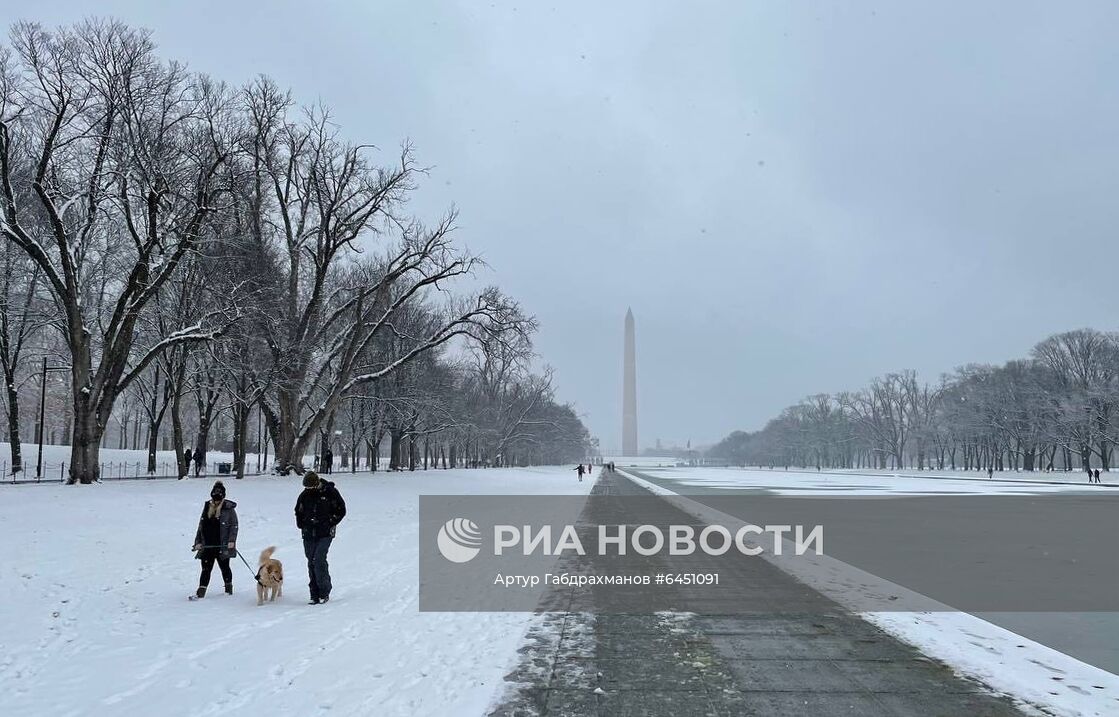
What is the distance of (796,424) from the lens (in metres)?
165

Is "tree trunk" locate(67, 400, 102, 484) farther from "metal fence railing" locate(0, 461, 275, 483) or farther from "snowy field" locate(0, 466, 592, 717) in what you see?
"snowy field" locate(0, 466, 592, 717)

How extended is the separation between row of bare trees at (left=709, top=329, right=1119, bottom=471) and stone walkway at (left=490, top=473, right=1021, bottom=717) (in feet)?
274

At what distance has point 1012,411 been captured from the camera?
8919 cm

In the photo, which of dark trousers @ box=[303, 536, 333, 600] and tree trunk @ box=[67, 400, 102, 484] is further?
tree trunk @ box=[67, 400, 102, 484]

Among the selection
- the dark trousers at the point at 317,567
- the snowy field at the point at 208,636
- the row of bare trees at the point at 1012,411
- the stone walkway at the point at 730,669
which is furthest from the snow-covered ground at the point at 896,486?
the dark trousers at the point at 317,567

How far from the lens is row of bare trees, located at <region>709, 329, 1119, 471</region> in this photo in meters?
78.7

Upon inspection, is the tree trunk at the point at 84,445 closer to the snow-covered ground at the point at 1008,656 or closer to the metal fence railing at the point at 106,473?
the metal fence railing at the point at 106,473

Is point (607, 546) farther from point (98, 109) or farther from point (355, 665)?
point (98, 109)

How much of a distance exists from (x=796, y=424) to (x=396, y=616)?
16610 centimetres

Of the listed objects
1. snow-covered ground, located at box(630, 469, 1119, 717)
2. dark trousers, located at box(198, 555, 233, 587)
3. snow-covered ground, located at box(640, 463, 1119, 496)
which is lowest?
snow-covered ground, located at box(640, 463, 1119, 496)

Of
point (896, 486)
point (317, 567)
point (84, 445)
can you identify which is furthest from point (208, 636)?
point (896, 486)

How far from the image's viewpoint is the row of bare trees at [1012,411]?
78688 millimetres

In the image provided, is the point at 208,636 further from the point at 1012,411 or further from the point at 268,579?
the point at 1012,411

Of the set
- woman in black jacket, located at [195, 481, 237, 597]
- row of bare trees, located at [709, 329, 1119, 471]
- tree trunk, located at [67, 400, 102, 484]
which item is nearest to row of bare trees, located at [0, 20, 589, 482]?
tree trunk, located at [67, 400, 102, 484]
